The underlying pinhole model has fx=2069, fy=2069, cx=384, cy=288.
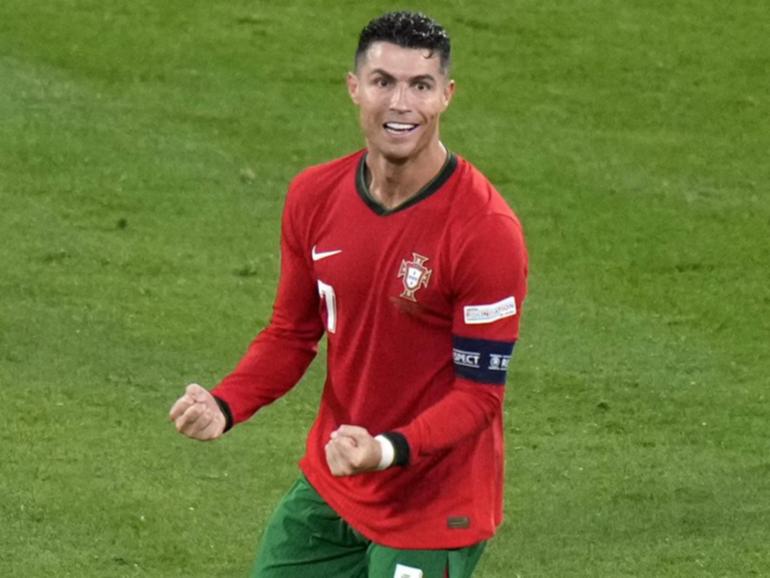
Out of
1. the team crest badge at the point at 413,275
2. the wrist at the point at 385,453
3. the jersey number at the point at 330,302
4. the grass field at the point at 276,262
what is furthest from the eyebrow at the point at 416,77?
the grass field at the point at 276,262

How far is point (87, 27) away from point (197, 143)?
2083 millimetres

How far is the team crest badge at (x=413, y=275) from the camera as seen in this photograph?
5.55m

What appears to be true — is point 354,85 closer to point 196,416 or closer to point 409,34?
point 409,34

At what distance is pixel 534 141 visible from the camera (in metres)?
13.4

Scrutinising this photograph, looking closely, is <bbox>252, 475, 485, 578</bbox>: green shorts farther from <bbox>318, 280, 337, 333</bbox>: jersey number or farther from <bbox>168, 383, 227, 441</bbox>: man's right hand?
<bbox>318, 280, 337, 333</bbox>: jersey number

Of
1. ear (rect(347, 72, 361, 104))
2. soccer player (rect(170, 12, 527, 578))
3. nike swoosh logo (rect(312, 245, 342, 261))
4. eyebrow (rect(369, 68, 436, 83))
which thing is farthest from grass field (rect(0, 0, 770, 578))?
eyebrow (rect(369, 68, 436, 83))

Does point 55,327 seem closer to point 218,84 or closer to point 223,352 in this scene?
point 223,352

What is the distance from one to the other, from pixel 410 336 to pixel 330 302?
0.89 feet

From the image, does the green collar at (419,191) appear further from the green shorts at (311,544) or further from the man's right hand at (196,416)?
the green shorts at (311,544)

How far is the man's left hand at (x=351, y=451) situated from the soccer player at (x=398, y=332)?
0.05 m

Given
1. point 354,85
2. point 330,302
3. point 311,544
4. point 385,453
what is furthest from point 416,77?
point 311,544

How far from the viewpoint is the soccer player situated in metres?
5.52

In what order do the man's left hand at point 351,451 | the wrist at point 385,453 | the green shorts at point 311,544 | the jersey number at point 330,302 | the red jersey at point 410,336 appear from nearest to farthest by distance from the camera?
1. the man's left hand at point 351,451
2. the wrist at point 385,453
3. the red jersey at point 410,336
4. the jersey number at point 330,302
5. the green shorts at point 311,544

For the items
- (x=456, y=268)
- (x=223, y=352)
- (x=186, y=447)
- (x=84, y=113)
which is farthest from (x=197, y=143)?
(x=456, y=268)
